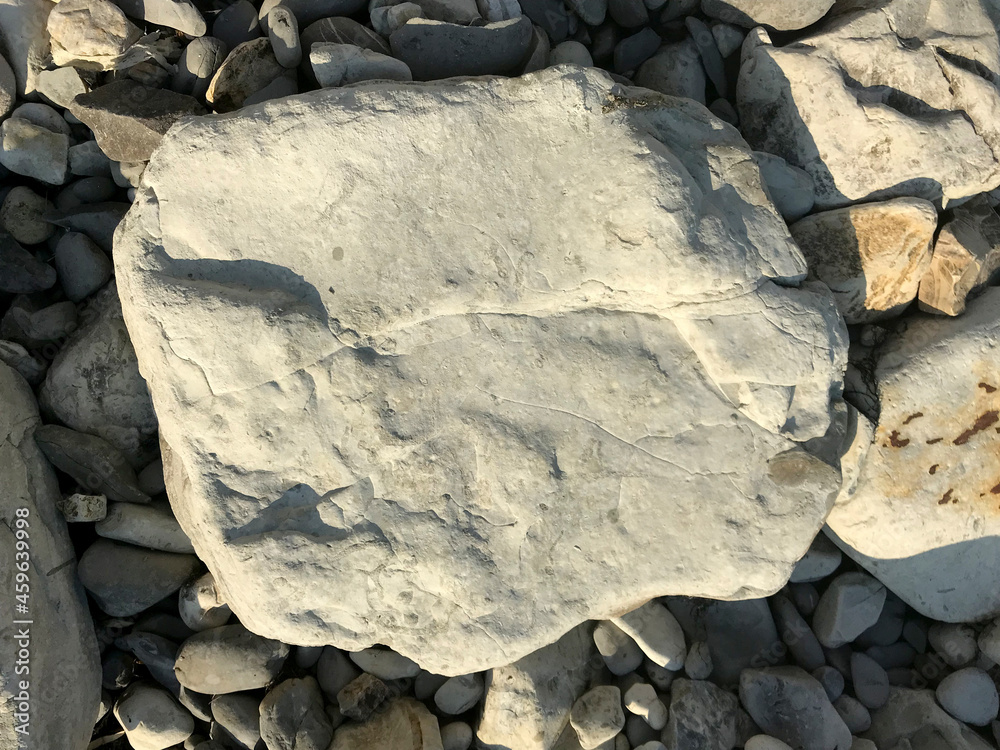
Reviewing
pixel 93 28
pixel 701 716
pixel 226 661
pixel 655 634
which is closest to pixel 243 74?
pixel 93 28

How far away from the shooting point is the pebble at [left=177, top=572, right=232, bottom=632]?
303 cm

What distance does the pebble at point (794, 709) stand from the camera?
3.03 metres

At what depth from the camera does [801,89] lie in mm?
2957

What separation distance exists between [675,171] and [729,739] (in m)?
2.40

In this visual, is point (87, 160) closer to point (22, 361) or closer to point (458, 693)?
point (22, 361)

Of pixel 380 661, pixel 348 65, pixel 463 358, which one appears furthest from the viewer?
pixel 380 661

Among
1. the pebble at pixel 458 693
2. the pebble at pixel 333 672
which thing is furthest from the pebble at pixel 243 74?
the pebble at pixel 458 693

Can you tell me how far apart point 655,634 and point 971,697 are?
145 cm

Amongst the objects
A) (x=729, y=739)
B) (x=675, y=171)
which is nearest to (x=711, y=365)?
(x=675, y=171)

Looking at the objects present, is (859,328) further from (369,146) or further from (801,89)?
(369,146)

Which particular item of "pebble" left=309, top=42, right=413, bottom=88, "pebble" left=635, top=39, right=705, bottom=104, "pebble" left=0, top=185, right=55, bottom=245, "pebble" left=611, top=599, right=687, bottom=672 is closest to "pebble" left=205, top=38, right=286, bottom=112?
"pebble" left=309, top=42, right=413, bottom=88

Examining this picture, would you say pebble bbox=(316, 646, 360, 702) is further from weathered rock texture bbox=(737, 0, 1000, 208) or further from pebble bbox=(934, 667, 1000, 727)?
weathered rock texture bbox=(737, 0, 1000, 208)

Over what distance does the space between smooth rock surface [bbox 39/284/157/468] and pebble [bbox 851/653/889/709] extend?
134 inches

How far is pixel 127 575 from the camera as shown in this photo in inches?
117
